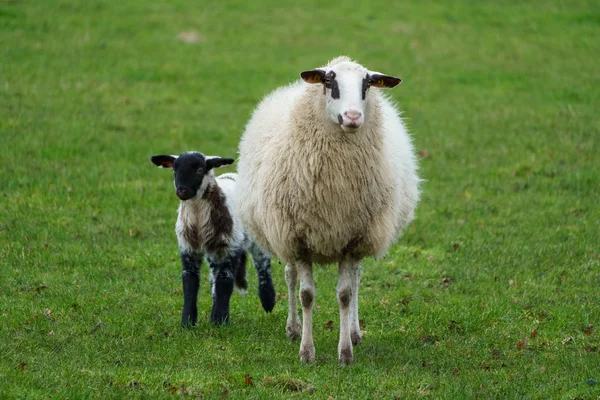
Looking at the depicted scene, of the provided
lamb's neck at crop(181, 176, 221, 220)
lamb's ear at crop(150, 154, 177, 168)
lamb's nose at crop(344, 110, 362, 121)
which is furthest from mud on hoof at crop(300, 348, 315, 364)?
lamb's ear at crop(150, 154, 177, 168)

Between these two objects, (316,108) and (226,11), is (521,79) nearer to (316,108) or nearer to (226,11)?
(226,11)

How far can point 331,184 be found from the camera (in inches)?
305

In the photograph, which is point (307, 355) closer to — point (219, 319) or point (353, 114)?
point (219, 319)

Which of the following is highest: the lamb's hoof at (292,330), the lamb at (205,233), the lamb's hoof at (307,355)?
the lamb at (205,233)

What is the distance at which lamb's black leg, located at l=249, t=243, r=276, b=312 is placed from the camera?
372 inches

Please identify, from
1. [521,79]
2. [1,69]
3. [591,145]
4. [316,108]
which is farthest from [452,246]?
[1,69]

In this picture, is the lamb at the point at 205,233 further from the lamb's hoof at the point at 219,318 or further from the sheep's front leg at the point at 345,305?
the sheep's front leg at the point at 345,305

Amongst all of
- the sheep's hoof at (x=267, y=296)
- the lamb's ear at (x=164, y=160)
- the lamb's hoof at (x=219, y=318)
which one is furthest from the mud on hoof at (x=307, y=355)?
the lamb's ear at (x=164, y=160)

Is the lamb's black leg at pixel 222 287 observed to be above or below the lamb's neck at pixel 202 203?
below

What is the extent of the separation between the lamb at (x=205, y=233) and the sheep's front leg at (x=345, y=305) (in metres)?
1.47

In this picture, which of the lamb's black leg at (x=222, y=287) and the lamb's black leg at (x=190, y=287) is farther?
the lamb's black leg at (x=222, y=287)

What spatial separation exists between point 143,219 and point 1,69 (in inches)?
333

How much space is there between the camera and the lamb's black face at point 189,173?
28.6 ft

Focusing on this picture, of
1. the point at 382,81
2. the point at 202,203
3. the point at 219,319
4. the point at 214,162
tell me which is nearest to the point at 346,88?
the point at 382,81
